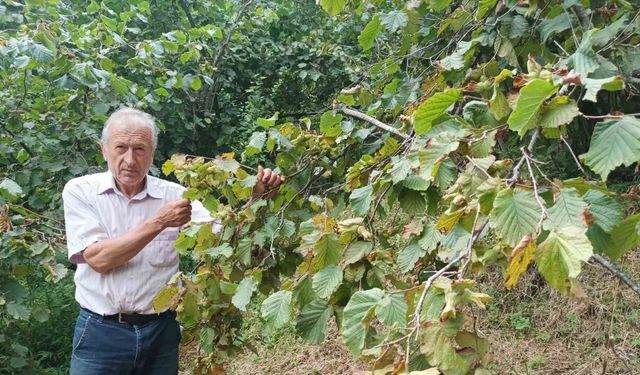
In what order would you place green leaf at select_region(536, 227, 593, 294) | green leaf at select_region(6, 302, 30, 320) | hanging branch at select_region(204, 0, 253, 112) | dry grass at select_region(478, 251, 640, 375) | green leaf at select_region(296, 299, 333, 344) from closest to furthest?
green leaf at select_region(536, 227, 593, 294) < green leaf at select_region(296, 299, 333, 344) < green leaf at select_region(6, 302, 30, 320) < dry grass at select_region(478, 251, 640, 375) < hanging branch at select_region(204, 0, 253, 112)

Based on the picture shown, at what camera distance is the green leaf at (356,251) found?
1.38 metres

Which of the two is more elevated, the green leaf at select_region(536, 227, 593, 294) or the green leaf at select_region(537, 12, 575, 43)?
the green leaf at select_region(536, 227, 593, 294)

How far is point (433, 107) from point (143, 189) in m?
1.54

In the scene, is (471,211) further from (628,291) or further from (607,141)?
(628,291)

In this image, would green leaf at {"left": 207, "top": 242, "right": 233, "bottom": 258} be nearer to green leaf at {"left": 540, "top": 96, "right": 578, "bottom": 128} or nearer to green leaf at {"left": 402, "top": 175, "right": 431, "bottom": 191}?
green leaf at {"left": 402, "top": 175, "right": 431, "bottom": 191}

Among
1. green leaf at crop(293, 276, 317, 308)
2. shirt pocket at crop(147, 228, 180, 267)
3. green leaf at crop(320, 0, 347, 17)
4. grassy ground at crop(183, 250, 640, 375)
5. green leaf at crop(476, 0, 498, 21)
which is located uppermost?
green leaf at crop(320, 0, 347, 17)

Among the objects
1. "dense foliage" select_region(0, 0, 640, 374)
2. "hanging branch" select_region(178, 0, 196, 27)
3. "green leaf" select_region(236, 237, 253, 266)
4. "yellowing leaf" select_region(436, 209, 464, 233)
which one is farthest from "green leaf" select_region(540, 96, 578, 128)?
"hanging branch" select_region(178, 0, 196, 27)

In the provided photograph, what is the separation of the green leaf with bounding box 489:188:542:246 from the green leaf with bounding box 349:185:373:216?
570mm

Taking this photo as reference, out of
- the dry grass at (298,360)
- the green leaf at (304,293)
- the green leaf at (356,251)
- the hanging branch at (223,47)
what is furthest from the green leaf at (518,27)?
the hanging branch at (223,47)

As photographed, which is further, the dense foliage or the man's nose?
the man's nose

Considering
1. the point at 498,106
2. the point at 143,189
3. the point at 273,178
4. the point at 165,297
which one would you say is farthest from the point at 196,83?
the point at 498,106

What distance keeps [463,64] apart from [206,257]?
1.17 metres

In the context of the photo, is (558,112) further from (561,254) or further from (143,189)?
(143,189)

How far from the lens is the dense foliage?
3.22ft
